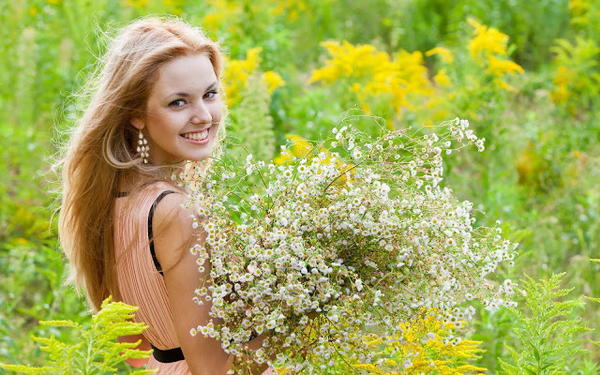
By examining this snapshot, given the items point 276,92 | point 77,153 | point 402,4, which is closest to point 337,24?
point 402,4

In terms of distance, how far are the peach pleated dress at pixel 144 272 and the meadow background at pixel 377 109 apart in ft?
2.87

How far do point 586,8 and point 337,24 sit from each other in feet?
7.01

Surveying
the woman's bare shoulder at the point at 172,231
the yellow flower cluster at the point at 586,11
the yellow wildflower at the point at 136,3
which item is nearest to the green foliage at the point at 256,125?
the woman's bare shoulder at the point at 172,231

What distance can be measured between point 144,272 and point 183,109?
0.40 metres

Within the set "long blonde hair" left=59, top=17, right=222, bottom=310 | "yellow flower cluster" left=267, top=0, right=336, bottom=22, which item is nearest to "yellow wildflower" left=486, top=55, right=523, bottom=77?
"long blonde hair" left=59, top=17, right=222, bottom=310

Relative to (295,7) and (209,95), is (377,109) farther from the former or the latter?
(295,7)

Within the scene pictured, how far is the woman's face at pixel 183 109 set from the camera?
1.64 m

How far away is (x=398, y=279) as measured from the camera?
1408mm

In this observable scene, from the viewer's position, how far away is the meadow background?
3033 millimetres

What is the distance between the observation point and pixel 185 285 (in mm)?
1536

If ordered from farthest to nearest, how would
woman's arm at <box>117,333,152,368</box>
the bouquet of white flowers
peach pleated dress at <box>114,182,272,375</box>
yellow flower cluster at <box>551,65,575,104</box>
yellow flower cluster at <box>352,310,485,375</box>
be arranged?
yellow flower cluster at <box>551,65,575,104</box>, woman's arm at <box>117,333,152,368</box>, peach pleated dress at <box>114,182,272,375</box>, yellow flower cluster at <box>352,310,485,375</box>, the bouquet of white flowers

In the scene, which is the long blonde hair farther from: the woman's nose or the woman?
the woman's nose

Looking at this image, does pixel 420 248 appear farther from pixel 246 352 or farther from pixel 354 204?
pixel 246 352

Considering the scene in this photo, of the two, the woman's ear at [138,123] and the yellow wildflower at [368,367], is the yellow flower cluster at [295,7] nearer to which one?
the woman's ear at [138,123]
